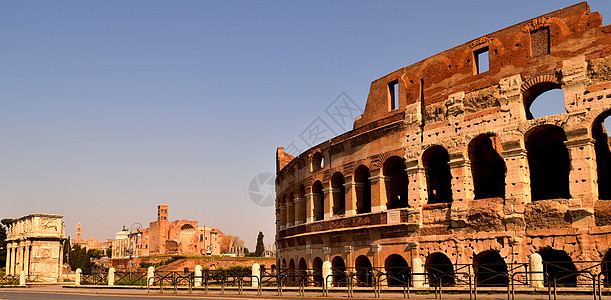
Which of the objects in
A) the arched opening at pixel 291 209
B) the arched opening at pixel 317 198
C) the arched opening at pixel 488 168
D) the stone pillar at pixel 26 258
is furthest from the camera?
the stone pillar at pixel 26 258

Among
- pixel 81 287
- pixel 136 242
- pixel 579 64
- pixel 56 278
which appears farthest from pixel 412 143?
pixel 136 242

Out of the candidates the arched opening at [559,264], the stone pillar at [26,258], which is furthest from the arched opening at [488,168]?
the stone pillar at [26,258]

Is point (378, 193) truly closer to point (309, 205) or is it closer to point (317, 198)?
point (317, 198)

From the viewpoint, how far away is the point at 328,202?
27.2 metres

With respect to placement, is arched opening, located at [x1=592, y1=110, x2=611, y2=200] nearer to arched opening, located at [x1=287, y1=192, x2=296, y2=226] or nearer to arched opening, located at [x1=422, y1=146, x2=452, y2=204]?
arched opening, located at [x1=422, y1=146, x2=452, y2=204]

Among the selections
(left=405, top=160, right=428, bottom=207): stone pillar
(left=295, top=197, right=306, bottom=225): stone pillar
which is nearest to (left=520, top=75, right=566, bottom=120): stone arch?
(left=405, top=160, right=428, bottom=207): stone pillar

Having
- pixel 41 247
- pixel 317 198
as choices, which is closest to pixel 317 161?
pixel 317 198

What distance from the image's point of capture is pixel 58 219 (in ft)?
154

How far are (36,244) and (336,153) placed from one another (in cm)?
2912

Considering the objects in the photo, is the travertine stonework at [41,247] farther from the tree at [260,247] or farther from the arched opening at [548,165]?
the tree at [260,247]

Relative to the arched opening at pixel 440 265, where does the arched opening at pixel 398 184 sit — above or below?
above

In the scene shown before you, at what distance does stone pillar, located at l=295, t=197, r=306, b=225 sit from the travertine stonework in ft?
73.7

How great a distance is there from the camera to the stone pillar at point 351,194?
2539cm

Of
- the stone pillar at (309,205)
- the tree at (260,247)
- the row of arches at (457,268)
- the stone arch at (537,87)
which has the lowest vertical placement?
the row of arches at (457,268)
